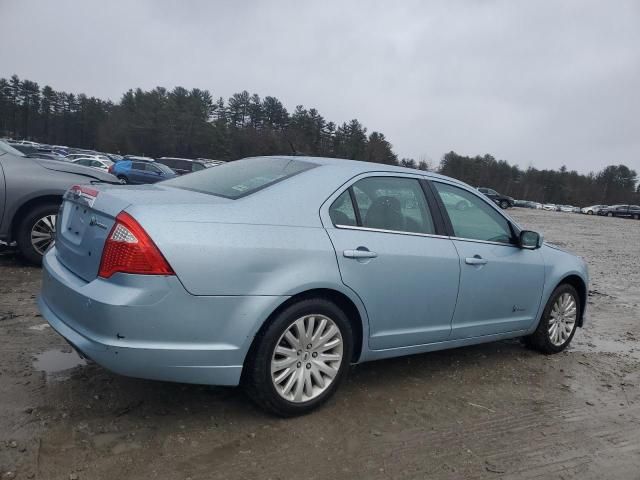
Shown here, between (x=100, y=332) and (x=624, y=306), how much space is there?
23.5 ft

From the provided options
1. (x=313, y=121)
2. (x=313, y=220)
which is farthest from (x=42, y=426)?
(x=313, y=121)

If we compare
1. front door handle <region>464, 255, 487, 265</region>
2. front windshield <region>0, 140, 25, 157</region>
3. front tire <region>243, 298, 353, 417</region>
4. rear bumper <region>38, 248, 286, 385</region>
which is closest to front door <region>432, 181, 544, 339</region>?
front door handle <region>464, 255, 487, 265</region>

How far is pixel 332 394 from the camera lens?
10.8 feet

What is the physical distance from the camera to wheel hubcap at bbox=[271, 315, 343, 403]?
3004mm

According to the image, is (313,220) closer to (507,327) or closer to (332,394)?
(332,394)

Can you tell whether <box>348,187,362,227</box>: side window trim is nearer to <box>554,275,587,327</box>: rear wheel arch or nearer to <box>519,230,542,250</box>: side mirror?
<box>519,230,542,250</box>: side mirror

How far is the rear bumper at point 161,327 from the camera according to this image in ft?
8.50

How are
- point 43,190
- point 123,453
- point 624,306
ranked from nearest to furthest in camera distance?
point 123,453
point 43,190
point 624,306

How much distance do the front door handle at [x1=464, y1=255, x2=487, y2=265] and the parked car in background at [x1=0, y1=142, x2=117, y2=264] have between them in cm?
462

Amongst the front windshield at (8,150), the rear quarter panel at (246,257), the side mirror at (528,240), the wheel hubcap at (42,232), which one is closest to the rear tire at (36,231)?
the wheel hubcap at (42,232)

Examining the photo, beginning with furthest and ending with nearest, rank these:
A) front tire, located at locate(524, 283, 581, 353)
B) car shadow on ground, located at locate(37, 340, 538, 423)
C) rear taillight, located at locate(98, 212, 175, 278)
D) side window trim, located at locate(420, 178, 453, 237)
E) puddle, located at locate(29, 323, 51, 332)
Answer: front tire, located at locate(524, 283, 581, 353) → puddle, located at locate(29, 323, 51, 332) → side window trim, located at locate(420, 178, 453, 237) → car shadow on ground, located at locate(37, 340, 538, 423) → rear taillight, located at locate(98, 212, 175, 278)

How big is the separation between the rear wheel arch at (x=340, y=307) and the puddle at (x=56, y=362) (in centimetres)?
149

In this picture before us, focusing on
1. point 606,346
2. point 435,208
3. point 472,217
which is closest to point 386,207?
point 435,208

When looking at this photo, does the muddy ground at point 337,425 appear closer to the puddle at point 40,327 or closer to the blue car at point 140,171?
the puddle at point 40,327
